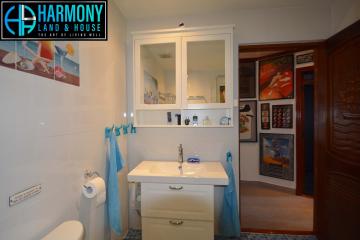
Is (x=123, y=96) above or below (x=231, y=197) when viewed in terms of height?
above

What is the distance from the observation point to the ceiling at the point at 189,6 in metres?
1.99

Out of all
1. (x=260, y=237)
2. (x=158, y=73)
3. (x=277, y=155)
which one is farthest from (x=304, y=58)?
(x=260, y=237)

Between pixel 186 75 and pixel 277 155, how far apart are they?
8.13 ft

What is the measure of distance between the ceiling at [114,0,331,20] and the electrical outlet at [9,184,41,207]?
1789 mm

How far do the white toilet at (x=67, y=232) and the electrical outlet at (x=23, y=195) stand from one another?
0.24 m

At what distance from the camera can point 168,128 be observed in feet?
7.50

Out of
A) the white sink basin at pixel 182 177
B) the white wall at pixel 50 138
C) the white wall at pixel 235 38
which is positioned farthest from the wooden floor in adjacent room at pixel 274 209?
the white wall at pixel 50 138

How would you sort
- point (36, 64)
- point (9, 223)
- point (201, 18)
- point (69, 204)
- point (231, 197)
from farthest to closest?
1. point (201, 18)
2. point (231, 197)
3. point (69, 204)
4. point (36, 64)
5. point (9, 223)

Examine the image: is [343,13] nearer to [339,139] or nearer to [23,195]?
[339,139]

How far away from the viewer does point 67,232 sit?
3.58 feet

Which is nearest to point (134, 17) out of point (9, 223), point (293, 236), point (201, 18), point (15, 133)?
point (201, 18)

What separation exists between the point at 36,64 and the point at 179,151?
145 cm

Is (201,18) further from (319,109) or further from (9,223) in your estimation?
(9,223)

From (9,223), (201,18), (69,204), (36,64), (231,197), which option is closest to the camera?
(9,223)
